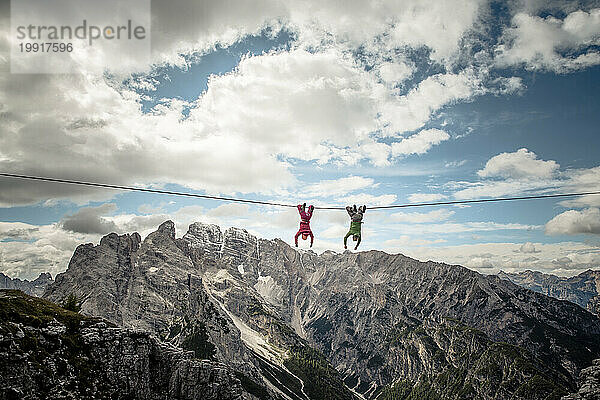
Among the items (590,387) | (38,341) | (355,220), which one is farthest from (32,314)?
(590,387)

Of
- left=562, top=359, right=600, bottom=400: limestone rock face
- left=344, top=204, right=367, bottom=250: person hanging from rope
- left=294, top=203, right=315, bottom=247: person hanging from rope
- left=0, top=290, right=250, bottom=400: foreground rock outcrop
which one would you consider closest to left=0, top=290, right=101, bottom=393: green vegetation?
left=0, top=290, right=250, bottom=400: foreground rock outcrop

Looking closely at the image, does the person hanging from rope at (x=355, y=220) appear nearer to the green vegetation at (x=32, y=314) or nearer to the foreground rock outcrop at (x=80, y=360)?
the foreground rock outcrop at (x=80, y=360)

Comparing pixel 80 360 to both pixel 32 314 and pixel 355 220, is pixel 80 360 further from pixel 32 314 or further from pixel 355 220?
pixel 355 220

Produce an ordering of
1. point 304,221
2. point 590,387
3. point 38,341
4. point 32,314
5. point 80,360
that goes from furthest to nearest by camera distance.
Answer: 1. point 80,360
2. point 32,314
3. point 38,341
4. point 590,387
5. point 304,221

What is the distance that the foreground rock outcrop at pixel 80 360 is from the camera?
4803cm

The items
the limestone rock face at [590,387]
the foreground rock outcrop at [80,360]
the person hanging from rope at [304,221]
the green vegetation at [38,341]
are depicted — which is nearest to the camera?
the person hanging from rope at [304,221]

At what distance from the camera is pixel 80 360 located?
56656 mm

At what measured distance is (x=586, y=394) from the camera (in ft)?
146

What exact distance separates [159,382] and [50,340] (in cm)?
2752

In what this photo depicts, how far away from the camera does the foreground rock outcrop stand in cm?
4803

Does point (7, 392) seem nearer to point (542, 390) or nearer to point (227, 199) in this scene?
point (227, 199)

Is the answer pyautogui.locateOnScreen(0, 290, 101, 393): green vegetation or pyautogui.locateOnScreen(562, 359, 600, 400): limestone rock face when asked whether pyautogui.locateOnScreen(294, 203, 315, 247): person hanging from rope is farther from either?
pyautogui.locateOnScreen(0, 290, 101, 393): green vegetation

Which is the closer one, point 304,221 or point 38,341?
point 304,221

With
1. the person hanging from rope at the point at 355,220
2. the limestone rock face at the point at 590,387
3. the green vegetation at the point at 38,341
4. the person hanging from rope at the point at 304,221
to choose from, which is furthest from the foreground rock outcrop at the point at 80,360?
the limestone rock face at the point at 590,387
